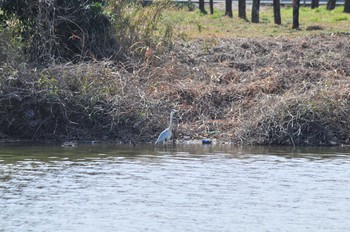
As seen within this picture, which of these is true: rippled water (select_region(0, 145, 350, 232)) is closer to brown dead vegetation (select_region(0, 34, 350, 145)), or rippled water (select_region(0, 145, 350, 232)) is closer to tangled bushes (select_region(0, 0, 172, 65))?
brown dead vegetation (select_region(0, 34, 350, 145))

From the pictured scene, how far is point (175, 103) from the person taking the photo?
19.6m

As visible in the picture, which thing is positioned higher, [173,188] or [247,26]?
[247,26]

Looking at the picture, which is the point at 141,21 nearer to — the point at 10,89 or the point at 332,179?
the point at 10,89

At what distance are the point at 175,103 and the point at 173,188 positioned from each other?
6.25 meters

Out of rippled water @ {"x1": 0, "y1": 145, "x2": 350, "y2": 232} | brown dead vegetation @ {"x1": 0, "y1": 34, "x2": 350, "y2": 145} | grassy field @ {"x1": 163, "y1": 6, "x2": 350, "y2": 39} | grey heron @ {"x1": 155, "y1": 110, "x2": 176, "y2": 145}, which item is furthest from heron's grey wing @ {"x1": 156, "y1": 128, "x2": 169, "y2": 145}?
grassy field @ {"x1": 163, "y1": 6, "x2": 350, "y2": 39}

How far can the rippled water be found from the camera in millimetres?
11484

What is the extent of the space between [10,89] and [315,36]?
1072 cm

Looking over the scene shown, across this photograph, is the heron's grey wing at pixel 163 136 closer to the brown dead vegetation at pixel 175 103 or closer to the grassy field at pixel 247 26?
the brown dead vegetation at pixel 175 103

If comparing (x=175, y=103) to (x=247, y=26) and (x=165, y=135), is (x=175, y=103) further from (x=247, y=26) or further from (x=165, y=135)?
(x=247, y=26)

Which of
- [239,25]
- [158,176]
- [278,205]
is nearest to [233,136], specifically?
[158,176]

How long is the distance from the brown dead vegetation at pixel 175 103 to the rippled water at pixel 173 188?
0.69 metres

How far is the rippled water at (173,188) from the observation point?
37.7 ft

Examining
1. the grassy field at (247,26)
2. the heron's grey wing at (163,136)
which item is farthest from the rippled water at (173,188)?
the grassy field at (247,26)

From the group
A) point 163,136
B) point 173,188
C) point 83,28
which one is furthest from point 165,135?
point 83,28
